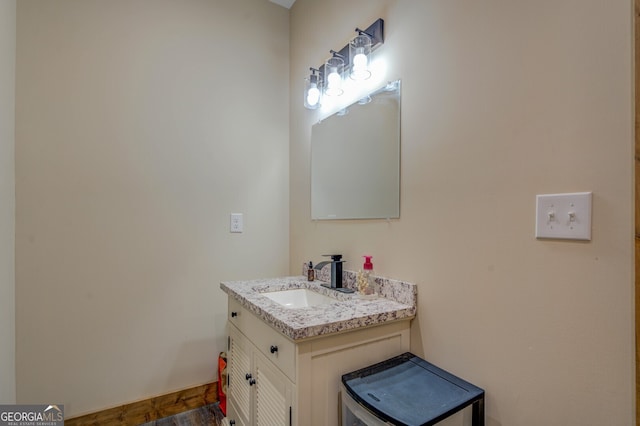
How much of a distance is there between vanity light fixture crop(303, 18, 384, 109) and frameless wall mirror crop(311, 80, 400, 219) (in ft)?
0.41

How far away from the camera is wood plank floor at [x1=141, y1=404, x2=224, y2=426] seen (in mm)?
1775

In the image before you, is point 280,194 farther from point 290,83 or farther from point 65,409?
point 65,409

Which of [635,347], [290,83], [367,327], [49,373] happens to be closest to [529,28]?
[635,347]

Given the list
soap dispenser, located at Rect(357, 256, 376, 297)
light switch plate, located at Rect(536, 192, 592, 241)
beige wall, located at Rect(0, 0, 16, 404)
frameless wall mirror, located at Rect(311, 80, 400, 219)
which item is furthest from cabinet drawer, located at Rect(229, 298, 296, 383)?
beige wall, located at Rect(0, 0, 16, 404)

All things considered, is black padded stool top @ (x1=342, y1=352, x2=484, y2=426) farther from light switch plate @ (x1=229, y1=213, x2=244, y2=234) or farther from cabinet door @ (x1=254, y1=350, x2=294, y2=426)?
light switch plate @ (x1=229, y1=213, x2=244, y2=234)

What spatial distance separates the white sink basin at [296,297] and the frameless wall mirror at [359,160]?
16.9 inches

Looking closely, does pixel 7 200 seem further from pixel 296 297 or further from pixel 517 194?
pixel 517 194

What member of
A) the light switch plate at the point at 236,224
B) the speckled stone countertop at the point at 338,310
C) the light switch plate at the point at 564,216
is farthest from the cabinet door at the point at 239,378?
the light switch plate at the point at 564,216

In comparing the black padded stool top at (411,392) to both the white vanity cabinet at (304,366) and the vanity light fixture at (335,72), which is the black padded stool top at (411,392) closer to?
the white vanity cabinet at (304,366)

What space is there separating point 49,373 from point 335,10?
244cm

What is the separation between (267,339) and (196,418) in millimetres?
1084

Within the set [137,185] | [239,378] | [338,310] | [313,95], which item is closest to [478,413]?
[338,310]

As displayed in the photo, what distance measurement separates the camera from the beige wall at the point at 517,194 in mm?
727

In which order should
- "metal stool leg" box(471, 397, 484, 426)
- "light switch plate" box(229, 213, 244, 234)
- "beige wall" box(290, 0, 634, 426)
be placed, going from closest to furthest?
1. "beige wall" box(290, 0, 634, 426)
2. "metal stool leg" box(471, 397, 484, 426)
3. "light switch plate" box(229, 213, 244, 234)
